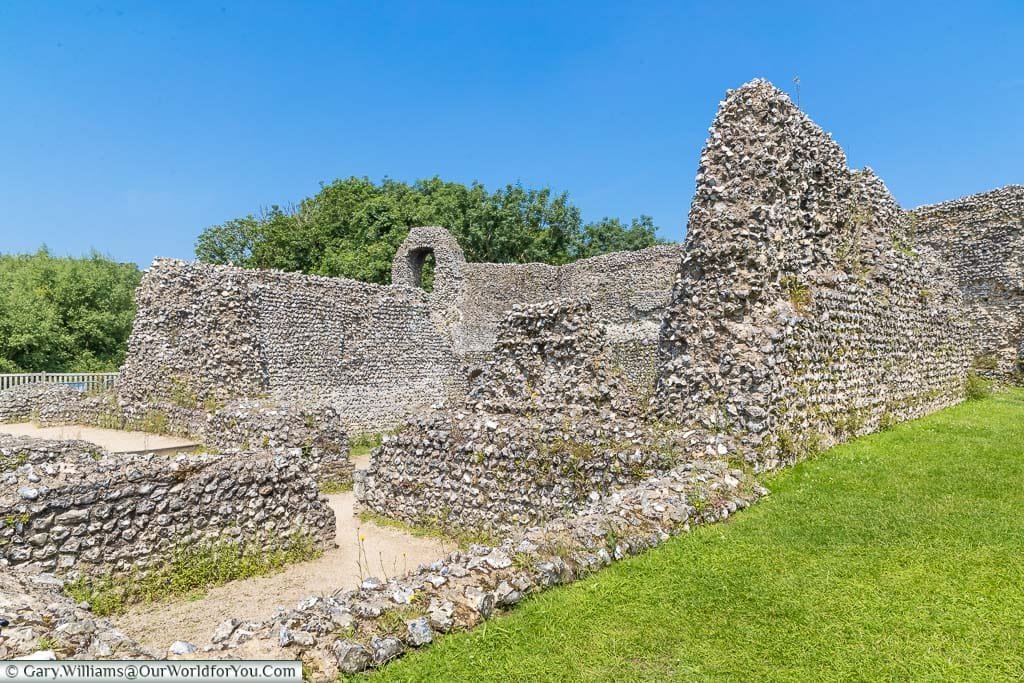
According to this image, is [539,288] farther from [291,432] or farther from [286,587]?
[286,587]

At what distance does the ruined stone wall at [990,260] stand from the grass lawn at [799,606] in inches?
492

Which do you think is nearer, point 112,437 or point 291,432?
point 291,432

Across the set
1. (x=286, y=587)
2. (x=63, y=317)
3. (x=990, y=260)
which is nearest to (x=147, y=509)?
(x=286, y=587)

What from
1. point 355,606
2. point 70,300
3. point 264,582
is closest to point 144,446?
point 264,582

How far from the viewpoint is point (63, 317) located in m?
37.2

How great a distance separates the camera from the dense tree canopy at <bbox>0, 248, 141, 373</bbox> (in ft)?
108

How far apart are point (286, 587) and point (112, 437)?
11267 millimetres

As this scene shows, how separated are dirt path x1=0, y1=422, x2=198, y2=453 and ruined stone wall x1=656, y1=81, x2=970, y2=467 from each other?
11814 millimetres

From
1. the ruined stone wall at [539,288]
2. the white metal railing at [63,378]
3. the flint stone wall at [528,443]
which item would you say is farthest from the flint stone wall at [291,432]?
the white metal railing at [63,378]

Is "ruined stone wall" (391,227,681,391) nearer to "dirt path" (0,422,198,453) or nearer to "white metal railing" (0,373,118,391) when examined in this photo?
"dirt path" (0,422,198,453)

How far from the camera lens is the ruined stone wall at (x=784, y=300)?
323 inches

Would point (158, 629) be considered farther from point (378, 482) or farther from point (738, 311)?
point (738, 311)

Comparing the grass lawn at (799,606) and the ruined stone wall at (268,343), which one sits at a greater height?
the ruined stone wall at (268,343)

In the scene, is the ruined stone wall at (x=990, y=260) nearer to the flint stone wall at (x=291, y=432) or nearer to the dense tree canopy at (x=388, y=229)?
the flint stone wall at (x=291, y=432)
